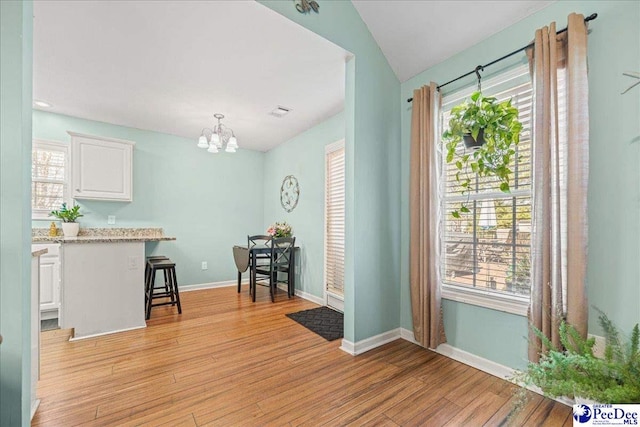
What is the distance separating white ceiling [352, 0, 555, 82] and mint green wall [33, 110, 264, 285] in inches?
121

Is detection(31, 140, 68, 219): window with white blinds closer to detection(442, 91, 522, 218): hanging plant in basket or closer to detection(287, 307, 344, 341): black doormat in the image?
detection(287, 307, 344, 341): black doormat

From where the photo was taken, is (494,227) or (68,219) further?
(68,219)

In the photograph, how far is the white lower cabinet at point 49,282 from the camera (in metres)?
3.13

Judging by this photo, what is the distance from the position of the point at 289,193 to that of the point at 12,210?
11.9 ft

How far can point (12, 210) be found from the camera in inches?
43.5

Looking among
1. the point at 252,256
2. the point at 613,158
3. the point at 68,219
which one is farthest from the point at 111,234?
the point at 613,158

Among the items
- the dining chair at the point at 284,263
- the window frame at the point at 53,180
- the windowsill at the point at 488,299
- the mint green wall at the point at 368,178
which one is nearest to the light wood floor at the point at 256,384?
the mint green wall at the point at 368,178

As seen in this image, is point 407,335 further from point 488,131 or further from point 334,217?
point 488,131

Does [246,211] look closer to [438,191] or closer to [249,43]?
[249,43]

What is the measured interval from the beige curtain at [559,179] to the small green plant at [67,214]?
4802 mm

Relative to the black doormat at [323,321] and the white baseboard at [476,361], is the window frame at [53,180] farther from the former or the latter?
the white baseboard at [476,361]

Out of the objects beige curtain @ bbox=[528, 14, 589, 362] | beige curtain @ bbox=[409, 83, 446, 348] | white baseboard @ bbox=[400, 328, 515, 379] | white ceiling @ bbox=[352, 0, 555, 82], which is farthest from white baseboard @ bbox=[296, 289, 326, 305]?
white ceiling @ bbox=[352, 0, 555, 82]

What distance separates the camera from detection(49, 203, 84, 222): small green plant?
340cm

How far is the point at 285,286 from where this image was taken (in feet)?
15.1
